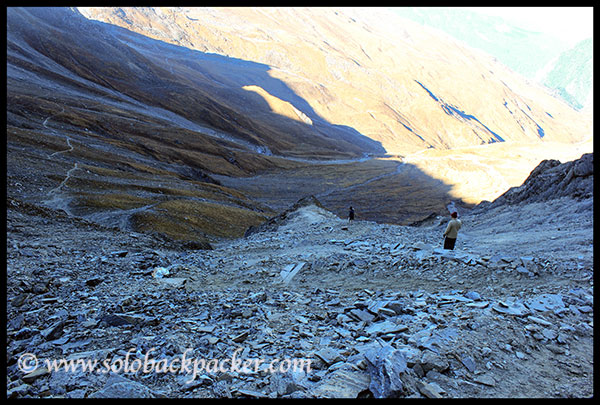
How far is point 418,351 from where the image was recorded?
22.5ft

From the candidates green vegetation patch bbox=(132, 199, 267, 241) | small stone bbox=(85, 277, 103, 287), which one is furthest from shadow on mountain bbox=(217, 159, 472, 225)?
small stone bbox=(85, 277, 103, 287)

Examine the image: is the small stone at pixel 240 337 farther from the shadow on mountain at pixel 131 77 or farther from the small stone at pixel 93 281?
the shadow on mountain at pixel 131 77

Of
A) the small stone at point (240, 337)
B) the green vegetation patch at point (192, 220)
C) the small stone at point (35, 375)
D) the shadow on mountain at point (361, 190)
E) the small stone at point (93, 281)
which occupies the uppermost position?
the small stone at point (240, 337)

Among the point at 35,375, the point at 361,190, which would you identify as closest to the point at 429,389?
the point at 35,375

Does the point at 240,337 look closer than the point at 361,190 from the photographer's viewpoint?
Yes

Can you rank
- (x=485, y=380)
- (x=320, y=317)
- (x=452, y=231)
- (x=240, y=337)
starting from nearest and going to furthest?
(x=485, y=380), (x=240, y=337), (x=320, y=317), (x=452, y=231)

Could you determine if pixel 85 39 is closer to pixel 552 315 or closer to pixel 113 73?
pixel 113 73

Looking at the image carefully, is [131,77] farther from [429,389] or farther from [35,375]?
[429,389]
